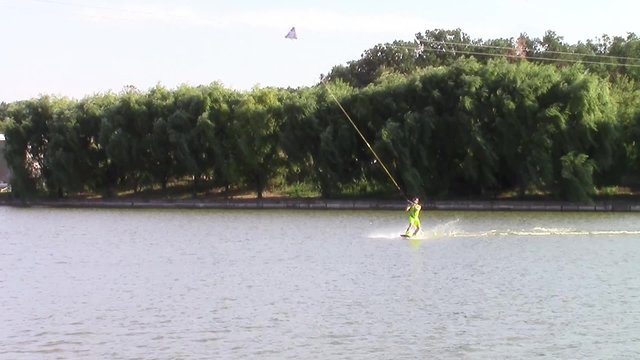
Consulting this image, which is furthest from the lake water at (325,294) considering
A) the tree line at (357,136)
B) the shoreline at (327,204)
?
the tree line at (357,136)

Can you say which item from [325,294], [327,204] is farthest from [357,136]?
[325,294]

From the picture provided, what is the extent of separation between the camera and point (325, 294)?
82.3 feet

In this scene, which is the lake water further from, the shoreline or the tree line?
the tree line

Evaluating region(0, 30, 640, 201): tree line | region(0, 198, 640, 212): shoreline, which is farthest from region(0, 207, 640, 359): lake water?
region(0, 30, 640, 201): tree line

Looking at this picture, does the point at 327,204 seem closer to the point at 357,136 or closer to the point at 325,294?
the point at 357,136

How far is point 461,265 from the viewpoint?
31.1 m

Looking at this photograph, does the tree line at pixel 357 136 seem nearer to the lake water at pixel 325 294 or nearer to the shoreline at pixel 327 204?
the shoreline at pixel 327 204

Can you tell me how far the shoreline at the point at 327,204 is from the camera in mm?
58656

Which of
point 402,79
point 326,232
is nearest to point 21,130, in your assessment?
point 402,79

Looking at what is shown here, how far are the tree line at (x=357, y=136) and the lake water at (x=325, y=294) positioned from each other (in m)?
14.5

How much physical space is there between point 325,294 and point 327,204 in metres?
40.6

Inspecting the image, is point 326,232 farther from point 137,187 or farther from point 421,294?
point 137,187

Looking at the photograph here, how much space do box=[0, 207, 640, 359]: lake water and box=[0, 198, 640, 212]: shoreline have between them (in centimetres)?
1247

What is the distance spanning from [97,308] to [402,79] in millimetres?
46070
